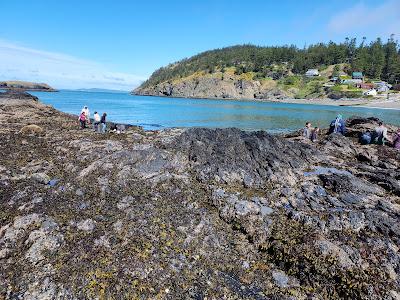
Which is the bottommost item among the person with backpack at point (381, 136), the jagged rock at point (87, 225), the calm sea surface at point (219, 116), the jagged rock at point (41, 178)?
the calm sea surface at point (219, 116)

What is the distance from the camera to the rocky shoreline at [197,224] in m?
10.3

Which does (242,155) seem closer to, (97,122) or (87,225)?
(87,225)

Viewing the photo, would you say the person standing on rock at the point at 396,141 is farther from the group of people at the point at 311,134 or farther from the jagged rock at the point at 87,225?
the jagged rock at the point at 87,225

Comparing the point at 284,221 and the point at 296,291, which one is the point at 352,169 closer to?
the point at 284,221

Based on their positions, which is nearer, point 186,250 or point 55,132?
point 186,250

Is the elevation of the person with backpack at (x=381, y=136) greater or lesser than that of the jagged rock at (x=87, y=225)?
greater

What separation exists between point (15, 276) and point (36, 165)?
1036cm

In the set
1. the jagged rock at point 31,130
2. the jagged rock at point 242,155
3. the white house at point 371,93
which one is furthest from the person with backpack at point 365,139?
the white house at point 371,93

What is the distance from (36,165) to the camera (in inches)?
765

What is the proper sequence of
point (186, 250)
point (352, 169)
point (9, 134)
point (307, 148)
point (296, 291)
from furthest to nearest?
point (9, 134) → point (307, 148) → point (352, 169) → point (186, 250) → point (296, 291)

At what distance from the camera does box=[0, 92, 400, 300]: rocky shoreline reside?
Result: 1030cm

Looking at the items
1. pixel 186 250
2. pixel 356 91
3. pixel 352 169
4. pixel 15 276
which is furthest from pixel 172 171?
pixel 356 91

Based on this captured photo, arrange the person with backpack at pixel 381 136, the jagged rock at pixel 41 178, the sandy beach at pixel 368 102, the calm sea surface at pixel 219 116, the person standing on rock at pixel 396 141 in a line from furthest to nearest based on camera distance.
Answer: the sandy beach at pixel 368 102 → the calm sea surface at pixel 219 116 → the person with backpack at pixel 381 136 → the person standing on rock at pixel 396 141 → the jagged rock at pixel 41 178

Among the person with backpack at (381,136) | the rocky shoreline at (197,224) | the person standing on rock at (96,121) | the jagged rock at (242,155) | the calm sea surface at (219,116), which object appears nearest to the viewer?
the rocky shoreline at (197,224)
